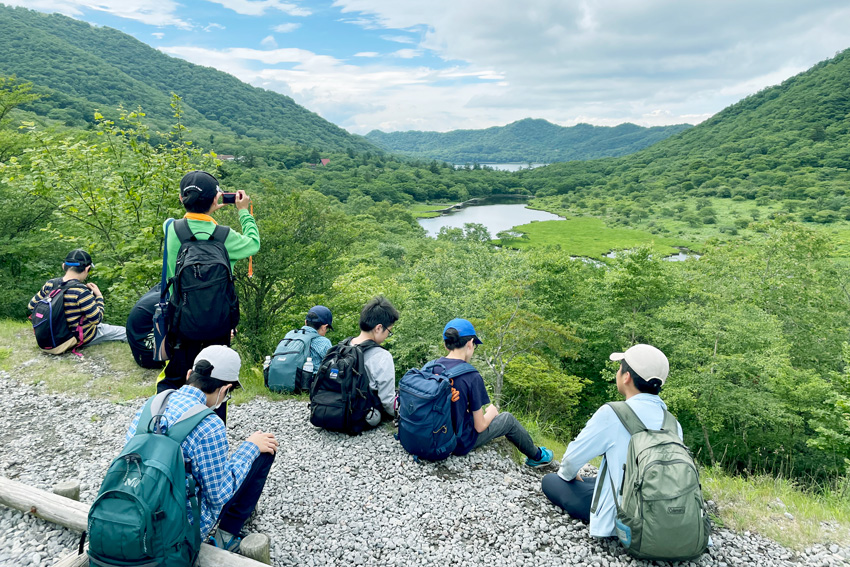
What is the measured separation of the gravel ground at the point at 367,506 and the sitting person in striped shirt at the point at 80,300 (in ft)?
6.81

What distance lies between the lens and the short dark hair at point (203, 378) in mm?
3445

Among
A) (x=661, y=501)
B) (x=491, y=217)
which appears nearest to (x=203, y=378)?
(x=661, y=501)

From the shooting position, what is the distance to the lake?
108 m

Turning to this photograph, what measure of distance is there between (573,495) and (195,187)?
4.55 m

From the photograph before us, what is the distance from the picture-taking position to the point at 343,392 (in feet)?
17.8

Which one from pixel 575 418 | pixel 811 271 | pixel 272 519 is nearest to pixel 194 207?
pixel 272 519

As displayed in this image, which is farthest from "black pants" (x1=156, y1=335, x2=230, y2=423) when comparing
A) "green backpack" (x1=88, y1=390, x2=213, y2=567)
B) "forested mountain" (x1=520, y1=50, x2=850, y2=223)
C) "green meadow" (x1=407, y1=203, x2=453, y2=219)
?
"forested mountain" (x1=520, y1=50, x2=850, y2=223)

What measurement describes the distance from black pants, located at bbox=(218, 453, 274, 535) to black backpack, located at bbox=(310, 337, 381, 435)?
1590mm

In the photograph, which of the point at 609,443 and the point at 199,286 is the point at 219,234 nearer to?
the point at 199,286

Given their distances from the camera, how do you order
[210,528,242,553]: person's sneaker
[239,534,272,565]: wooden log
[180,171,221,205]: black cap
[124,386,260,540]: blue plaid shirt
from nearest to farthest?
[124,386,260,540]: blue plaid shirt → [239,534,272,565]: wooden log → [210,528,242,553]: person's sneaker → [180,171,221,205]: black cap

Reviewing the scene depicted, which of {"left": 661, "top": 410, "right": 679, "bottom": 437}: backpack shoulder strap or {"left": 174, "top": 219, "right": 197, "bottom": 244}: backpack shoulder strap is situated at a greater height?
{"left": 174, "top": 219, "right": 197, "bottom": 244}: backpack shoulder strap

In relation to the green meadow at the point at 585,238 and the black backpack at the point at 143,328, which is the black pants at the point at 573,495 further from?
the green meadow at the point at 585,238

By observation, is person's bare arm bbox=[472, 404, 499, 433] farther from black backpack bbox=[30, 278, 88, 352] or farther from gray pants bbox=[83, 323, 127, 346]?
gray pants bbox=[83, 323, 127, 346]

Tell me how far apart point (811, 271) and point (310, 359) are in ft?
113
